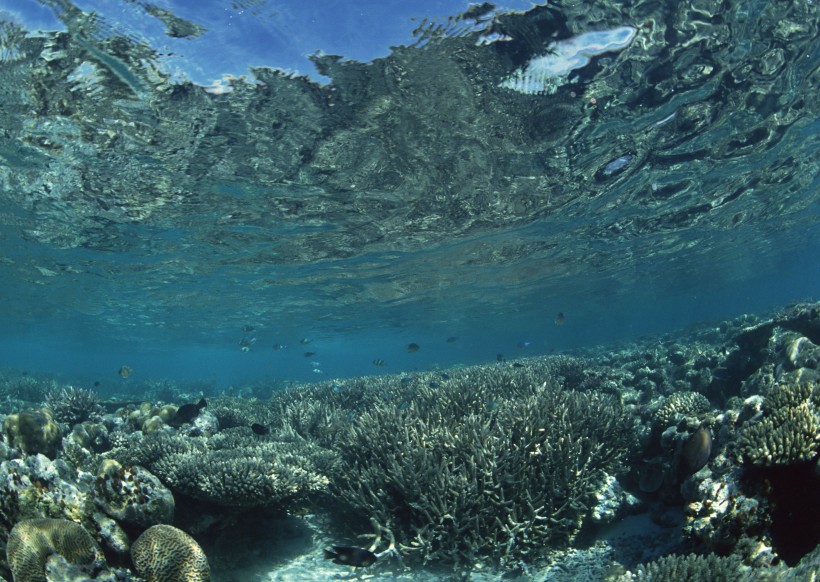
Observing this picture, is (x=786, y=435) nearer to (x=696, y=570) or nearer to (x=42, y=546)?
(x=696, y=570)

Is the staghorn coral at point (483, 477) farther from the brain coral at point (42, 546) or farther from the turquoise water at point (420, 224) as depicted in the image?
the brain coral at point (42, 546)

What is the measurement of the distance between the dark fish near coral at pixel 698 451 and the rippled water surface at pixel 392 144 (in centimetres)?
797

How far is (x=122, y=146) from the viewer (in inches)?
483

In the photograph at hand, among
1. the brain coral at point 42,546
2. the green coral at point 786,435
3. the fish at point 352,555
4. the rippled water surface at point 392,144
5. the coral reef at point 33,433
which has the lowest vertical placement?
the fish at point 352,555

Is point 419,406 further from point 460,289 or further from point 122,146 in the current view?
point 460,289

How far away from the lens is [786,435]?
4.54m

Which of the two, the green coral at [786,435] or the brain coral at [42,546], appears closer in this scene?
the brain coral at [42,546]

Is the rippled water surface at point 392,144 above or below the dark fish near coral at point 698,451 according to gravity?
above

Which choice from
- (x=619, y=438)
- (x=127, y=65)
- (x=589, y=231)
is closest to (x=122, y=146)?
(x=127, y=65)

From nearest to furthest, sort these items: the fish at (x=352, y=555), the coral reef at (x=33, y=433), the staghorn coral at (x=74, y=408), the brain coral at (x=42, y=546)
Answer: the brain coral at (x=42, y=546), the fish at (x=352, y=555), the coral reef at (x=33, y=433), the staghorn coral at (x=74, y=408)

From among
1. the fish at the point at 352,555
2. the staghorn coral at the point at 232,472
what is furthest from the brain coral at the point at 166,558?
the fish at the point at 352,555

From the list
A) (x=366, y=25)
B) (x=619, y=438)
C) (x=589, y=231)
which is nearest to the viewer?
(x=619, y=438)

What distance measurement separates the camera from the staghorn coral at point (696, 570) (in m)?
3.67

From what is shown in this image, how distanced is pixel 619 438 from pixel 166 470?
649cm
